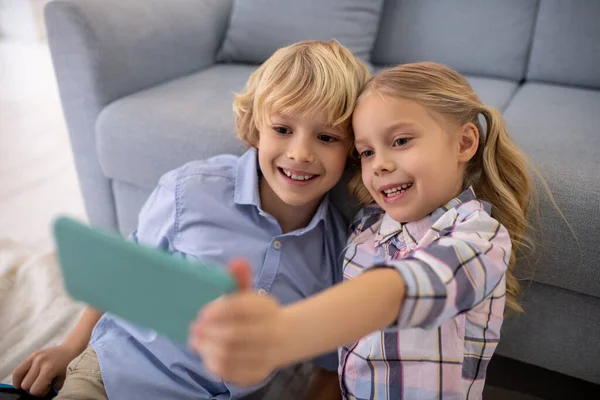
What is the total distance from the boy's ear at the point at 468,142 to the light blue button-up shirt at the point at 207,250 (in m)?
0.27

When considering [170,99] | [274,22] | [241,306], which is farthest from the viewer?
[274,22]

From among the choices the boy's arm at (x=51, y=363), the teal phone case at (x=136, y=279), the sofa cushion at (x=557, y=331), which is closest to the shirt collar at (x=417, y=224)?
the sofa cushion at (x=557, y=331)

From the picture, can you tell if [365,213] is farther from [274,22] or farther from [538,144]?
[274,22]

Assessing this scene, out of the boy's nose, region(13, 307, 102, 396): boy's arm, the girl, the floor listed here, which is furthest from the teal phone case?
the floor

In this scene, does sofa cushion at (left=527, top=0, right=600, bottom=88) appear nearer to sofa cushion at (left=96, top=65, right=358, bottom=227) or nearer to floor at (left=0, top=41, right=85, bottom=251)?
sofa cushion at (left=96, top=65, right=358, bottom=227)

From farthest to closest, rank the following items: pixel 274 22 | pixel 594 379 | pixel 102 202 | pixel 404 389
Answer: pixel 274 22, pixel 102 202, pixel 594 379, pixel 404 389

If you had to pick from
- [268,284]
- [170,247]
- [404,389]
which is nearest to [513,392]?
[404,389]

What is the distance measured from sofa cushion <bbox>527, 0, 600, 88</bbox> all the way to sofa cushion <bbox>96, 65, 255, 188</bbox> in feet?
2.95

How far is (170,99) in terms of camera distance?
1223 millimetres

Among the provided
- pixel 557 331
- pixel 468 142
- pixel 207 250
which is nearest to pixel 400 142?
pixel 468 142

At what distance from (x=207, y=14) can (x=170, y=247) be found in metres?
0.90

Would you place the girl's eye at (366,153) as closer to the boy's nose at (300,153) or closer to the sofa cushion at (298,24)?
the boy's nose at (300,153)

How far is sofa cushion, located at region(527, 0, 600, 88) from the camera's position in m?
1.40

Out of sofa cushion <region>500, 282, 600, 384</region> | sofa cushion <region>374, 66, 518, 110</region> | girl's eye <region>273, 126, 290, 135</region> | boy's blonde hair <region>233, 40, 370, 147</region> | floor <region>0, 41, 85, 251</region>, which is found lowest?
floor <region>0, 41, 85, 251</region>
